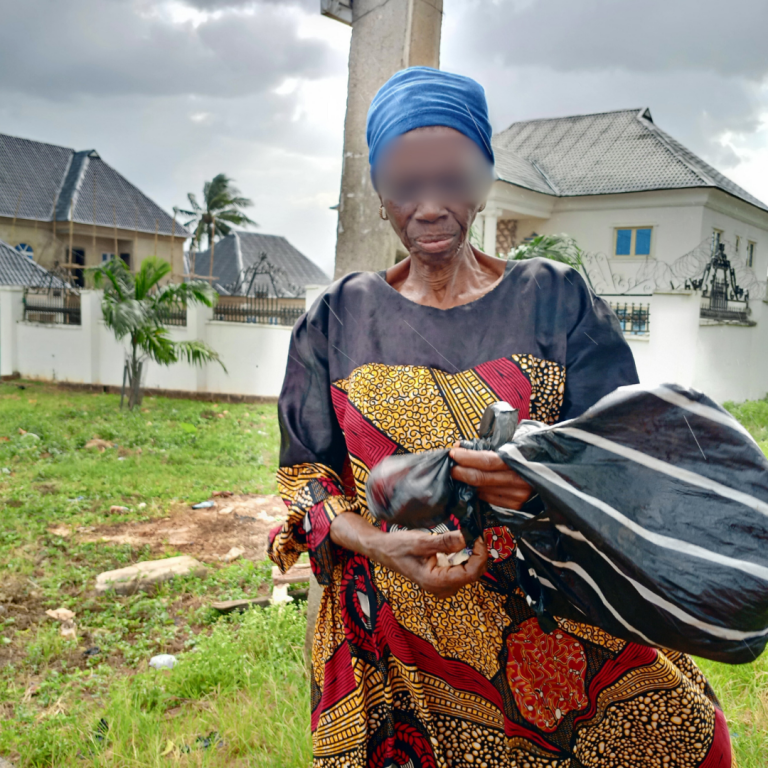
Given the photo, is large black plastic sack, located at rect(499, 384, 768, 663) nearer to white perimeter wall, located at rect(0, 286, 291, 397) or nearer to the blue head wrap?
the blue head wrap

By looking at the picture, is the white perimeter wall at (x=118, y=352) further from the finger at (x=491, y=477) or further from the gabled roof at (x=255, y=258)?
the gabled roof at (x=255, y=258)

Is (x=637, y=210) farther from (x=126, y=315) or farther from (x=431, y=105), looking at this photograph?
(x=431, y=105)

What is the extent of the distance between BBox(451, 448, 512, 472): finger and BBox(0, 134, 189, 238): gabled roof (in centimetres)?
2851

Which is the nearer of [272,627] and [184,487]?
[272,627]

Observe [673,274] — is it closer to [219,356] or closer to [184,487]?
[219,356]

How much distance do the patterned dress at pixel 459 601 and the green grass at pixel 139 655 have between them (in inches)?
35.9

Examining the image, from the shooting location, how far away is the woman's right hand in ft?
3.65

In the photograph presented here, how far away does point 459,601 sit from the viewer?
127 cm

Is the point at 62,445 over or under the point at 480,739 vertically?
under

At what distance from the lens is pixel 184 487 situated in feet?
20.7

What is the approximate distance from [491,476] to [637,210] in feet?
49.0

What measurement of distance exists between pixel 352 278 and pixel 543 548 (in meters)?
0.74

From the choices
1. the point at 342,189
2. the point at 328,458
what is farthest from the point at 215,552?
the point at 328,458

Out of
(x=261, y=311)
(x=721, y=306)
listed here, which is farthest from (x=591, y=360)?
(x=261, y=311)
